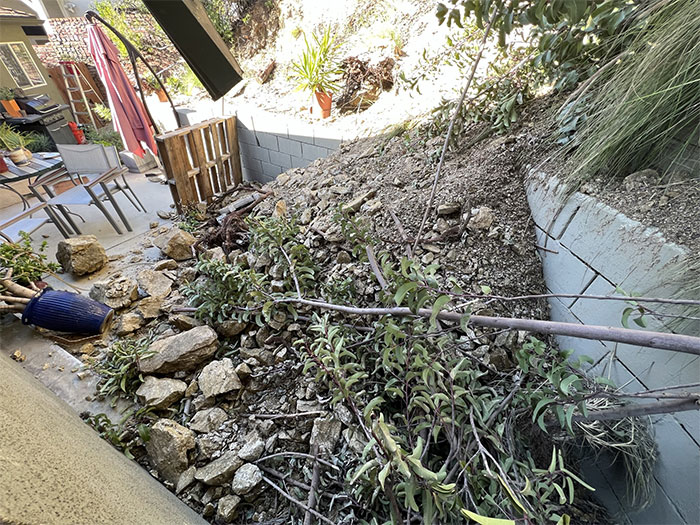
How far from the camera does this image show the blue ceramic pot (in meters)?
1.86

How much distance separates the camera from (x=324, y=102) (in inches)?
128

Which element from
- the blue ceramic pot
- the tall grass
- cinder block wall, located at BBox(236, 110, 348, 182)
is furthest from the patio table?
the tall grass

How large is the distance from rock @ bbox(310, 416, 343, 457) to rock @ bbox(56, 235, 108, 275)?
266 cm

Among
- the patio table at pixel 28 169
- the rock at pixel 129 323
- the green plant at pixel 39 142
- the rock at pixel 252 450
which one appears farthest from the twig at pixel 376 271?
the green plant at pixel 39 142

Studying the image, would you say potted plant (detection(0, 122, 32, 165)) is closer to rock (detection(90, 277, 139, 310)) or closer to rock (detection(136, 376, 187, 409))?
rock (detection(90, 277, 139, 310))

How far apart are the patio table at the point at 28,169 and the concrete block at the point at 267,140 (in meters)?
3.01

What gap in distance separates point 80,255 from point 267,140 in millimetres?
2220

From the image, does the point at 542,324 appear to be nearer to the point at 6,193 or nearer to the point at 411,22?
the point at 411,22

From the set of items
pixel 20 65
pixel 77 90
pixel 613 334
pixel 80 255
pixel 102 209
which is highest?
pixel 613 334

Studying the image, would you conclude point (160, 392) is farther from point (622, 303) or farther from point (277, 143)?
point (277, 143)

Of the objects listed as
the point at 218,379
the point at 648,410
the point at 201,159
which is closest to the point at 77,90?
the point at 201,159

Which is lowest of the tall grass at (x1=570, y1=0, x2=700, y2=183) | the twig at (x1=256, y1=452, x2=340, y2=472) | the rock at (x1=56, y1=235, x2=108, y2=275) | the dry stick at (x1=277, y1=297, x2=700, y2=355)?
the rock at (x1=56, y1=235, x2=108, y2=275)

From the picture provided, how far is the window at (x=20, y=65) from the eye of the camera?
24.3 ft

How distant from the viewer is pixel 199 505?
110cm
